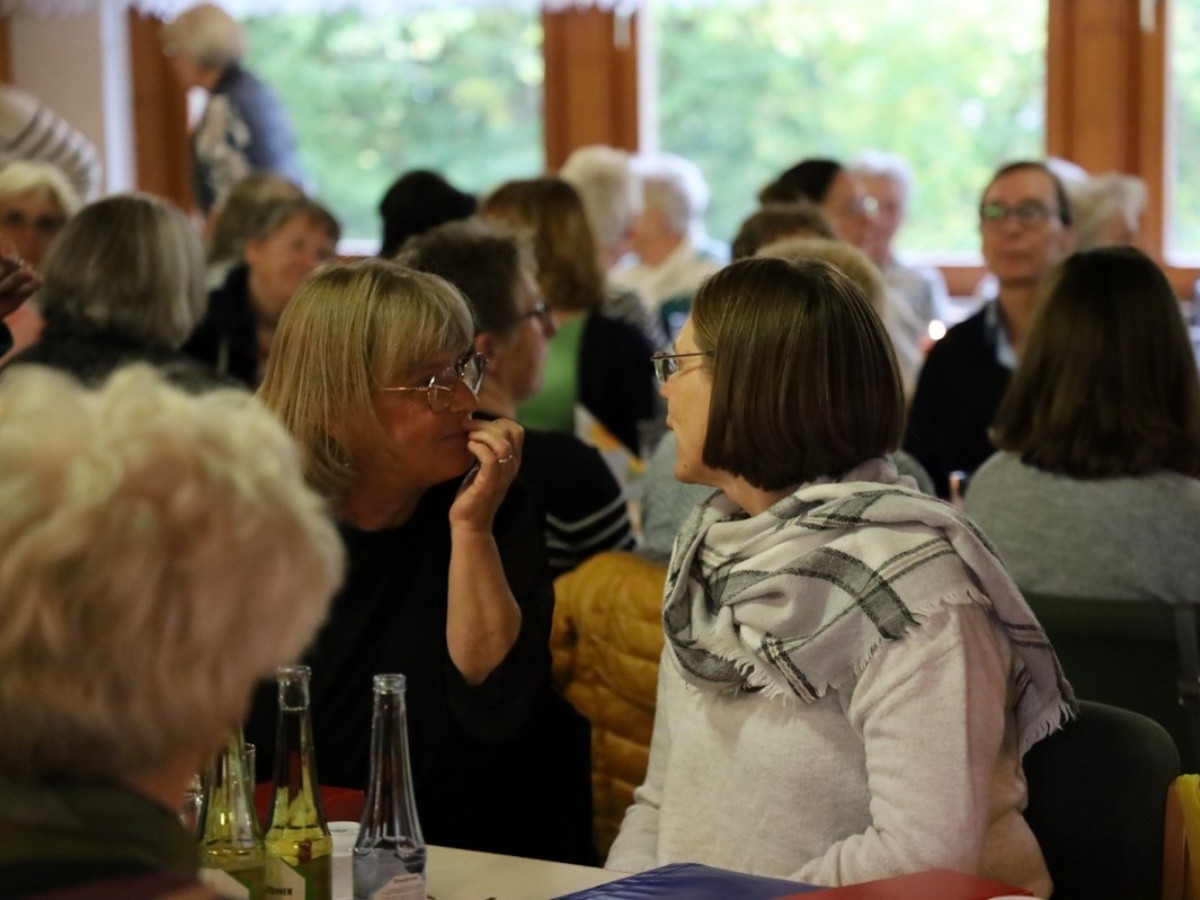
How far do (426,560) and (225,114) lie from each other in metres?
5.24

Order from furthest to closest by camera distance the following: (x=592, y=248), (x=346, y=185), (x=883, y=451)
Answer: (x=346, y=185)
(x=592, y=248)
(x=883, y=451)

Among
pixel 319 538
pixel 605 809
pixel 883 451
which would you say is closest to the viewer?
pixel 319 538

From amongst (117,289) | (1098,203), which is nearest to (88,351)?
(117,289)

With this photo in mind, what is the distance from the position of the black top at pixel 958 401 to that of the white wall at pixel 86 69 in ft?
18.5

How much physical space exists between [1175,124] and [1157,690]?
4863 millimetres

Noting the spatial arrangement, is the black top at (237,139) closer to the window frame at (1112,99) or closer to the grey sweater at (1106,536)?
the window frame at (1112,99)

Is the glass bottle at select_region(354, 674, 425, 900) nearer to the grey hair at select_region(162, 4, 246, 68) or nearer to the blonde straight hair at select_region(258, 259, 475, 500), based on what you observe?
the blonde straight hair at select_region(258, 259, 475, 500)

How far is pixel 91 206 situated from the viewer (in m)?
3.86

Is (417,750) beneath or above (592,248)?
beneath

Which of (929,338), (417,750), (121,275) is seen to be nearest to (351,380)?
(417,750)

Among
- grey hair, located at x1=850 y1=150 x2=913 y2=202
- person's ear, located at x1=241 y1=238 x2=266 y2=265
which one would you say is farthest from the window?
person's ear, located at x1=241 y1=238 x2=266 y2=265

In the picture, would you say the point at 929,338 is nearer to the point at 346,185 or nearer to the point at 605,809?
the point at 605,809

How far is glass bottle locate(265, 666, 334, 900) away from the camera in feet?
5.02

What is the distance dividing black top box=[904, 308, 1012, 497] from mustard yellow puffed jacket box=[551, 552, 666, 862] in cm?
167
